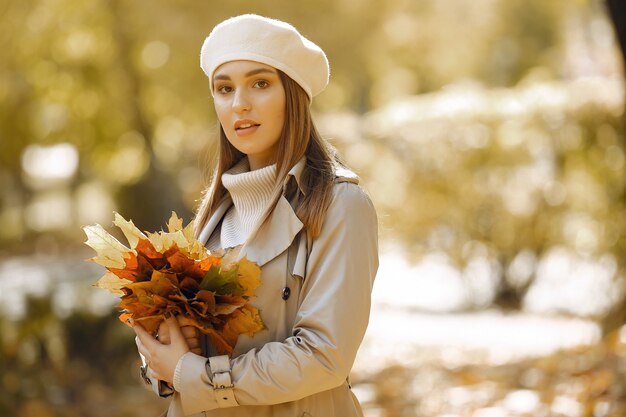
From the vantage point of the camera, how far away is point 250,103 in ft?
8.17

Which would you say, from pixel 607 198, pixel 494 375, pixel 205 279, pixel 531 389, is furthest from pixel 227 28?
pixel 607 198

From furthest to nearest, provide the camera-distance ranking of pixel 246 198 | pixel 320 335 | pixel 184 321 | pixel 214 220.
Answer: pixel 214 220, pixel 246 198, pixel 184 321, pixel 320 335

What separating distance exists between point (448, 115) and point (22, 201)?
15.1 meters

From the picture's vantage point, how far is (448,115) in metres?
10.1

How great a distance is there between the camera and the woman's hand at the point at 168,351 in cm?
237

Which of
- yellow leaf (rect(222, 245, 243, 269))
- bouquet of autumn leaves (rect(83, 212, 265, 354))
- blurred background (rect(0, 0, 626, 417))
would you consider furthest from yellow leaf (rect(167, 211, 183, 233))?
blurred background (rect(0, 0, 626, 417))

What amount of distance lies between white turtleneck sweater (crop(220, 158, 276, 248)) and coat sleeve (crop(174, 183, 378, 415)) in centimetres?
27

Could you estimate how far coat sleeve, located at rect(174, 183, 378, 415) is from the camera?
2.25 metres

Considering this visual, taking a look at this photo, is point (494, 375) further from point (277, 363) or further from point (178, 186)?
point (178, 186)

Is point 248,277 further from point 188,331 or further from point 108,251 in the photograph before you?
point 108,251

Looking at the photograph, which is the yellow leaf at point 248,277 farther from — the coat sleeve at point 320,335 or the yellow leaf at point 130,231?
the yellow leaf at point 130,231

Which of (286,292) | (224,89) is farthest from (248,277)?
(224,89)

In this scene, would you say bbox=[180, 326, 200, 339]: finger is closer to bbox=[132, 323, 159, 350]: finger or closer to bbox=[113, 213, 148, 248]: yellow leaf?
bbox=[132, 323, 159, 350]: finger

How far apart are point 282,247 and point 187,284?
0.93 ft
